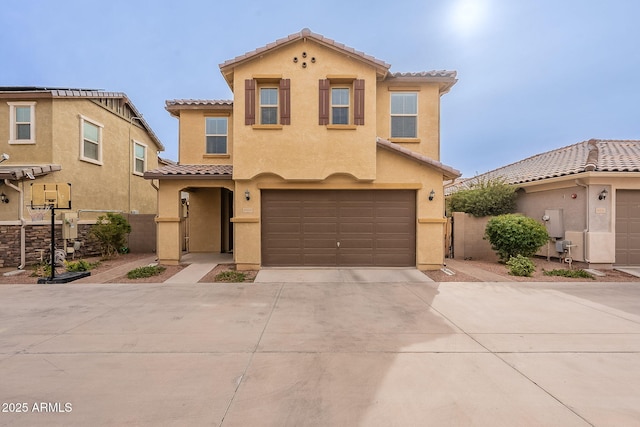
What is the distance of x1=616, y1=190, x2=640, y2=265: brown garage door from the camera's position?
10.8 metres

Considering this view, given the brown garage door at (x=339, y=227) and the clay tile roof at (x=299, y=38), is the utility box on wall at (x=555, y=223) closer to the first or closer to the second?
the brown garage door at (x=339, y=227)

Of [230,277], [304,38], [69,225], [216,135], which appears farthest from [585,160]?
[69,225]

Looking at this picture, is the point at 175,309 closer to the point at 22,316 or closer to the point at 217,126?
the point at 22,316

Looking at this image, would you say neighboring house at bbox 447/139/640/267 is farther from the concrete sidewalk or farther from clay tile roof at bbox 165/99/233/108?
clay tile roof at bbox 165/99/233/108

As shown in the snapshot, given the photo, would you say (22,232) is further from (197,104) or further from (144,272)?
(197,104)

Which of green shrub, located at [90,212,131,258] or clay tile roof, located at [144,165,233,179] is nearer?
clay tile roof, located at [144,165,233,179]

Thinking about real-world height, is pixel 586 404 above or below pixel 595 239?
below

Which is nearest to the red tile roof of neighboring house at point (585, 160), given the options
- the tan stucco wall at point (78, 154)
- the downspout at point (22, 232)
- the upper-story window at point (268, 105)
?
the upper-story window at point (268, 105)

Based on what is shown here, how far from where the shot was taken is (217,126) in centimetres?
1337

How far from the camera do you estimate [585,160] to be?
1224 centimetres

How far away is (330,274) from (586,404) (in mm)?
7029

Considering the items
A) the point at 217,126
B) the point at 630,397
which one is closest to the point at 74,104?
the point at 217,126

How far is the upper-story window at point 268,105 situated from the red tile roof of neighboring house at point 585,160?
10808 millimetres

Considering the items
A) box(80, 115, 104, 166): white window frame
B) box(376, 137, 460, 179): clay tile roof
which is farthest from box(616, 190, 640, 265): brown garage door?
A: box(80, 115, 104, 166): white window frame
